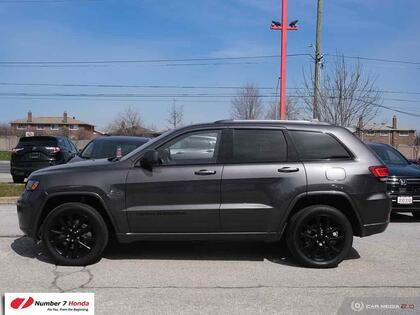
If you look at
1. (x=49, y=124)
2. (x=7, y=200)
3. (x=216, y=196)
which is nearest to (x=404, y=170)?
(x=216, y=196)

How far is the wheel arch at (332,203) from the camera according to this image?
6453mm

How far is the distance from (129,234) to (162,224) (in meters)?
0.42

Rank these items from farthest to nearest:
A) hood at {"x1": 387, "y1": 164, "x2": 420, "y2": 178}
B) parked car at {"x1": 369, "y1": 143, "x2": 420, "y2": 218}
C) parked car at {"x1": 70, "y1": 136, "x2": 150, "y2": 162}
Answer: parked car at {"x1": 70, "y1": 136, "x2": 150, "y2": 162}, hood at {"x1": 387, "y1": 164, "x2": 420, "y2": 178}, parked car at {"x1": 369, "y1": 143, "x2": 420, "y2": 218}

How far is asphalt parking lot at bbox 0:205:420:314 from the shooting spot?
5125mm

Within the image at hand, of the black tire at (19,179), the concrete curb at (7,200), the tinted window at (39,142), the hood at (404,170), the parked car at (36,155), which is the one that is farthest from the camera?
the black tire at (19,179)

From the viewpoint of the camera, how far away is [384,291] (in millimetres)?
5582

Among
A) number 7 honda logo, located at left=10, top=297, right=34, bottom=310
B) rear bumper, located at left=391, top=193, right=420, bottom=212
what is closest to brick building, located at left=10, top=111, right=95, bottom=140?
rear bumper, located at left=391, top=193, right=420, bottom=212

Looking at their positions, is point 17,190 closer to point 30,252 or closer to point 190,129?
point 30,252

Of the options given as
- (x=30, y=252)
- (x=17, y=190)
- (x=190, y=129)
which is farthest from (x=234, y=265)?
(x=17, y=190)

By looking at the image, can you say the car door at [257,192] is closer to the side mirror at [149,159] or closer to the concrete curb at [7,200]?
the side mirror at [149,159]

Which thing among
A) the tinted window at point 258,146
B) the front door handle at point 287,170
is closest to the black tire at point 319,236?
the front door handle at point 287,170

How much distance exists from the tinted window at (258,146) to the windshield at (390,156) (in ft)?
19.0

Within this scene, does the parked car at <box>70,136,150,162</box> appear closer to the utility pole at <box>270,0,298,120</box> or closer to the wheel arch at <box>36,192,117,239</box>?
the wheel arch at <box>36,192,117,239</box>

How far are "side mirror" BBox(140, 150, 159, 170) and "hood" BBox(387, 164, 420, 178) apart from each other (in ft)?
19.2
